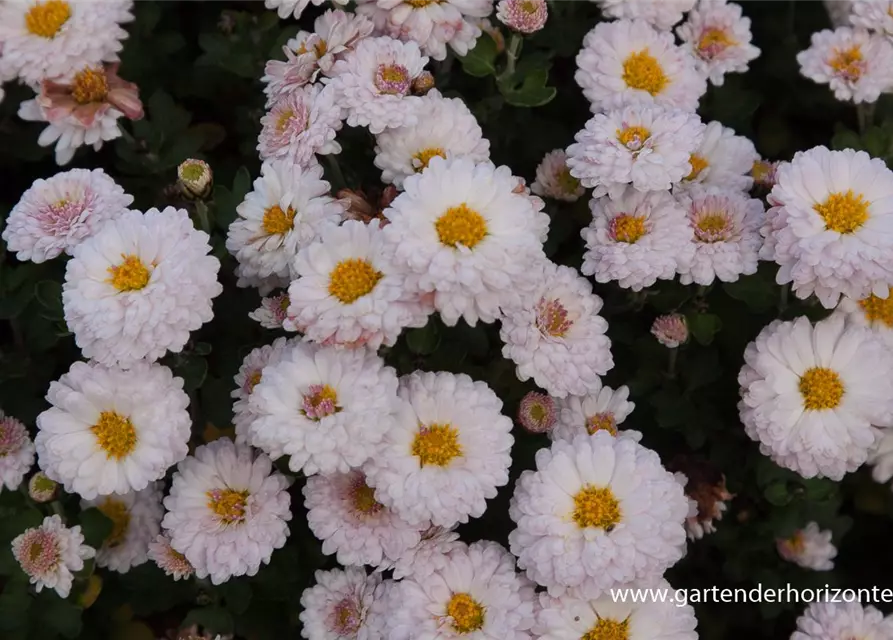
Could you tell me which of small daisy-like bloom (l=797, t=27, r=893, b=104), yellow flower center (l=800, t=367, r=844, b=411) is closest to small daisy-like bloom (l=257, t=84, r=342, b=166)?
yellow flower center (l=800, t=367, r=844, b=411)

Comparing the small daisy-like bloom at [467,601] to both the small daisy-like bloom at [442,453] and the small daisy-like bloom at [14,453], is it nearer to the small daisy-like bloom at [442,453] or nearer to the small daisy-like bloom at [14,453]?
the small daisy-like bloom at [442,453]

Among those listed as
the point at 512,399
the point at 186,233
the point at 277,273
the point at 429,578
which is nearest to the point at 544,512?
the point at 429,578

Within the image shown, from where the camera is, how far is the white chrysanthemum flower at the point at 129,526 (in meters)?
1.61

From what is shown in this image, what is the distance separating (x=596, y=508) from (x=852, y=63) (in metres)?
1.15

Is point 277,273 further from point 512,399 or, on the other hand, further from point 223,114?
point 223,114

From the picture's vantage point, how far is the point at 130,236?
52.8 inches

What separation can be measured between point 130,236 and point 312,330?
359 millimetres

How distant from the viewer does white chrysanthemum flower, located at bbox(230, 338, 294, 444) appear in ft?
4.54

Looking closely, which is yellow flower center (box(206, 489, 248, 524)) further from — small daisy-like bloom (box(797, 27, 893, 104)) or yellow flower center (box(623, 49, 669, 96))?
small daisy-like bloom (box(797, 27, 893, 104))

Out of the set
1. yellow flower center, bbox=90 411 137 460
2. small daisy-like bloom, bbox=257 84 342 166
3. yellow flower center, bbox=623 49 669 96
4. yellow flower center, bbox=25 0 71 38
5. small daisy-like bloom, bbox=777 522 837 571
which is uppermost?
yellow flower center, bbox=623 49 669 96

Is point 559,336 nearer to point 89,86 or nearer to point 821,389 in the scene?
point 821,389

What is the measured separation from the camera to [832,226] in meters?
1.40

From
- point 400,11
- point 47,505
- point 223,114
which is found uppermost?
point 400,11

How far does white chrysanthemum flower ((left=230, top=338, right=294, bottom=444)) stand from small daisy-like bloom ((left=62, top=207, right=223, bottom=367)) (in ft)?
0.43
